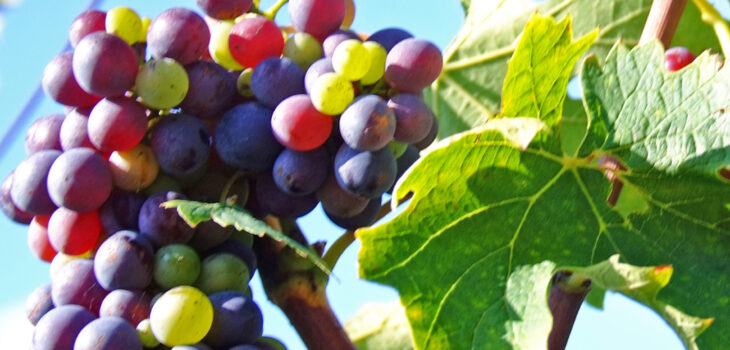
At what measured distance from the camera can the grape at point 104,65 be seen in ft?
2.92

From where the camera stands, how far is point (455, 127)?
1.38 metres

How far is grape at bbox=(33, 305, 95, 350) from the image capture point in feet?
2.81

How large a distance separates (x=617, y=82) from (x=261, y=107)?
34cm

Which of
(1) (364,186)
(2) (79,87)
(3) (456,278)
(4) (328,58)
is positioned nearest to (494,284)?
(3) (456,278)

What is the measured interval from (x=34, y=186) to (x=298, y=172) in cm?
25

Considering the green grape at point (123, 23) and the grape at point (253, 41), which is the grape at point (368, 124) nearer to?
the grape at point (253, 41)

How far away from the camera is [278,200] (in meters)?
0.92

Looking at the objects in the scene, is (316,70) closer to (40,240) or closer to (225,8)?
(225,8)

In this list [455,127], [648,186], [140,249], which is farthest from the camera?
[455,127]

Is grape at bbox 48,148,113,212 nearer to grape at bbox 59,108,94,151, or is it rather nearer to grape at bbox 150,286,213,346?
grape at bbox 59,108,94,151

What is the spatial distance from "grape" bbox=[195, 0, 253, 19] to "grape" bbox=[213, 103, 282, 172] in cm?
11

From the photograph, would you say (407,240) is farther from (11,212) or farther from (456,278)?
(11,212)

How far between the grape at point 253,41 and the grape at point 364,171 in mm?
126

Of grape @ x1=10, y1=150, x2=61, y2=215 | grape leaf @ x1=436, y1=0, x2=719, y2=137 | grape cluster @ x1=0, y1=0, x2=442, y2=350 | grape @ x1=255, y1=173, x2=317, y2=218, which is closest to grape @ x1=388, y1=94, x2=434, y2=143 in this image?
grape cluster @ x1=0, y1=0, x2=442, y2=350
